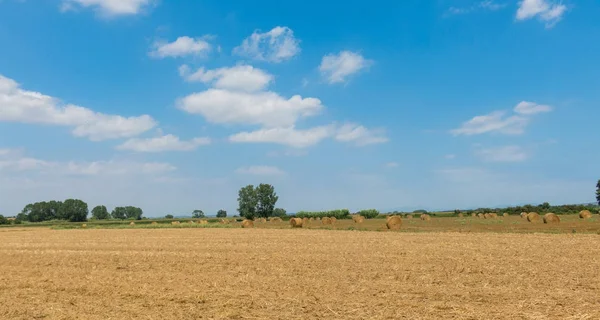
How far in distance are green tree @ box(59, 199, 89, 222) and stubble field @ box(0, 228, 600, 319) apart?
6057 inches

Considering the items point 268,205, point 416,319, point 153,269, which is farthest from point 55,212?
point 416,319

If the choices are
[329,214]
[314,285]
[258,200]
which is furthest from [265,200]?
[314,285]

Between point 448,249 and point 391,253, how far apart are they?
3395mm

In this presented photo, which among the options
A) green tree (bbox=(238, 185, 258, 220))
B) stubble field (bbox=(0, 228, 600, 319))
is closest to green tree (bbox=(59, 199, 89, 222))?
green tree (bbox=(238, 185, 258, 220))

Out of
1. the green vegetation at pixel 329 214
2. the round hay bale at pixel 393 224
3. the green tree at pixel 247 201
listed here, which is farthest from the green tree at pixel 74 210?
the round hay bale at pixel 393 224

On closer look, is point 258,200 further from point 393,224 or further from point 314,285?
point 314,285

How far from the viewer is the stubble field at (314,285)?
10.2 m

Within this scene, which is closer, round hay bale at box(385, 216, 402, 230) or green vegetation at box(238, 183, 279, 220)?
round hay bale at box(385, 216, 402, 230)

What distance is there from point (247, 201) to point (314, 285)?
129893mm

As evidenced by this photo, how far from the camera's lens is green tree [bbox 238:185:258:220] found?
463ft

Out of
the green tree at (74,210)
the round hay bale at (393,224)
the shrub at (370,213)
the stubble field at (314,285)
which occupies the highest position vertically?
the green tree at (74,210)

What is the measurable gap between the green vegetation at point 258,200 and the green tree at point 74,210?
6177cm

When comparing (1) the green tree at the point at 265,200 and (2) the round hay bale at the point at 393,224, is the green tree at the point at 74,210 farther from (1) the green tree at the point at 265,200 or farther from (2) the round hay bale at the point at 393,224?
(2) the round hay bale at the point at 393,224

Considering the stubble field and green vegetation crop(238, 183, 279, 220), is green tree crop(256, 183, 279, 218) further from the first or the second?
the stubble field
